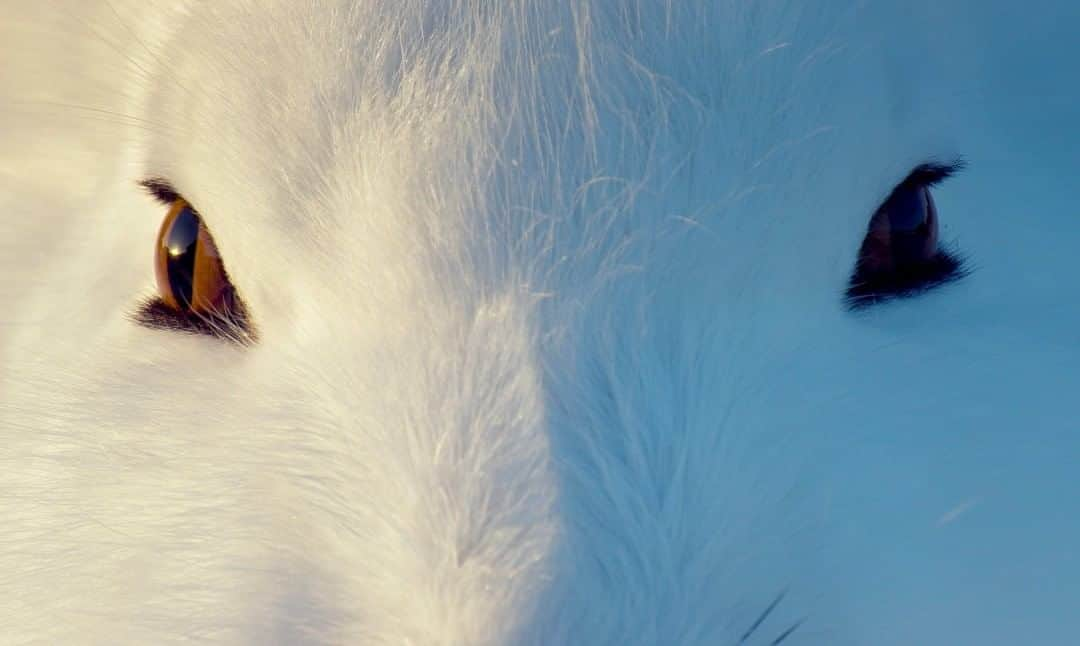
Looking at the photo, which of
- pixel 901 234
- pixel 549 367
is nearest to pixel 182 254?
pixel 549 367

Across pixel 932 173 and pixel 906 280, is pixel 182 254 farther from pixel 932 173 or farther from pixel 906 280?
pixel 932 173

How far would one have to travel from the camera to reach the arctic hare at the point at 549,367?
144 cm

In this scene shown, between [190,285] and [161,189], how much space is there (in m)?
0.23

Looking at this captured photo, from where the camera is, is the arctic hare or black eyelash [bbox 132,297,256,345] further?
black eyelash [bbox 132,297,256,345]

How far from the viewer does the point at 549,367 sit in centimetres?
150

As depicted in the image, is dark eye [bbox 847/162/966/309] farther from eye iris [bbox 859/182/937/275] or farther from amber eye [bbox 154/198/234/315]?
amber eye [bbox 154/198/234/315]

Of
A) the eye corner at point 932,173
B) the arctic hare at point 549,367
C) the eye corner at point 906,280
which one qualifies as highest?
the eye corner at point 932,173

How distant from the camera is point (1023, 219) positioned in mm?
2408

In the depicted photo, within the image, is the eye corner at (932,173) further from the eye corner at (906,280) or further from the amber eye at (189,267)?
the amber eye at (189,267)

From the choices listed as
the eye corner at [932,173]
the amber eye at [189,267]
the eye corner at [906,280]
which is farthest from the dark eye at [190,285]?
the eye corner at [932,173]

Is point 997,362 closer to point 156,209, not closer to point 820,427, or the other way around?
point 820,427

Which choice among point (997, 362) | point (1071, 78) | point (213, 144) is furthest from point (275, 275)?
point (1071, 78)

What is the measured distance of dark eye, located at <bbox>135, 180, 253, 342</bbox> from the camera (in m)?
1.91

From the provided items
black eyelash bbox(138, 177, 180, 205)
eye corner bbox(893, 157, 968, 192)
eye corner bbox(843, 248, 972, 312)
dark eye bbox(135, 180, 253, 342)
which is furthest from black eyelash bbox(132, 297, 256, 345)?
eye corner bbox(893, 157, 968, 192)
